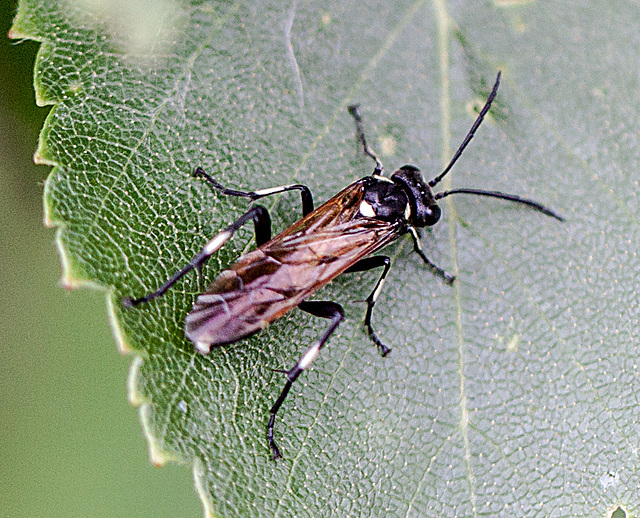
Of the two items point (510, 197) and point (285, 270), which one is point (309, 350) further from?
point (510, 197)

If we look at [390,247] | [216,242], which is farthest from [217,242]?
[390,247]

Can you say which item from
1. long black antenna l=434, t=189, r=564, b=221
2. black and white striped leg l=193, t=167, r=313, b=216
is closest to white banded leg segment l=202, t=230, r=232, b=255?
black and white striped leg l=193, t=167, r=313, b=216

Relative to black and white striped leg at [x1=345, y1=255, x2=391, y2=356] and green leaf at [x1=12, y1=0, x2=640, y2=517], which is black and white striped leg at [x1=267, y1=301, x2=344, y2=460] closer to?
green leaf at [x1=12, y1=0, x2=640, y2=517]

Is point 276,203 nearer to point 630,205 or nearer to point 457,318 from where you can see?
point 457,318

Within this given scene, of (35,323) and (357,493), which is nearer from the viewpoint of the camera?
(357,493)

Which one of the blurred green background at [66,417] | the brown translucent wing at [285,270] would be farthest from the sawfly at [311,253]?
the blurred green background at [66,417]

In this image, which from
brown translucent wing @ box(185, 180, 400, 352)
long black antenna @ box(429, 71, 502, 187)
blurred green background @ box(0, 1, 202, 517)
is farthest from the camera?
blurred green background @ box(0, 1, 202, 517)

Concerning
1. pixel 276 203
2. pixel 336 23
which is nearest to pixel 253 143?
pixel 276 203
